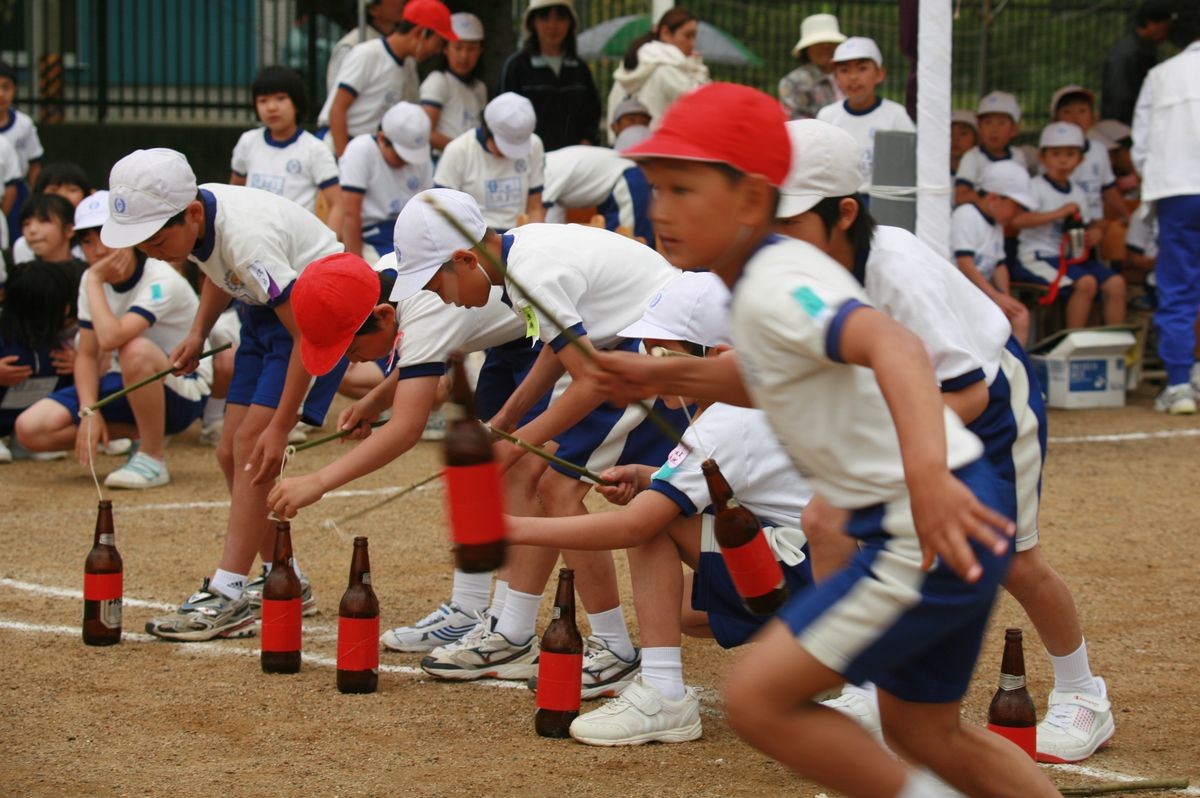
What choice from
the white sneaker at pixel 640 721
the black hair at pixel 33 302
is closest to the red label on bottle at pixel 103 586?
the white sneaker at pixel 640 721

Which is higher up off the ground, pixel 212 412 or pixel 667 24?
pixel 667 24

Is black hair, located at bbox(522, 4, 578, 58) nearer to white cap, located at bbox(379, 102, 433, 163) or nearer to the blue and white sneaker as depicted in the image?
white cap, located at bbox(379, 102, 433, 163)

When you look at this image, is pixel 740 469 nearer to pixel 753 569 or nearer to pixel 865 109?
pixel 753 569

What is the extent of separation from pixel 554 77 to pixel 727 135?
887 cm

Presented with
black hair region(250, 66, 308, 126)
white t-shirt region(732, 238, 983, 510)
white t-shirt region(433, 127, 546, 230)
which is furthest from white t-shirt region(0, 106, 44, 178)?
white t-shirt region(732, 238, 983, 510)

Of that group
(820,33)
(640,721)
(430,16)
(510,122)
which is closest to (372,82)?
(430,16)

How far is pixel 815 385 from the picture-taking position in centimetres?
321

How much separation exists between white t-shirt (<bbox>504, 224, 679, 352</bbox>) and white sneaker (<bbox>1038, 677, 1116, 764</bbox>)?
1872 millimetres

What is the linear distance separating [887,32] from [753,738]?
16398 millimetres

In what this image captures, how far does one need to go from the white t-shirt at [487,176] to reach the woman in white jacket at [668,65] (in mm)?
1613

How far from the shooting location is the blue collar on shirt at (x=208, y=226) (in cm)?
598

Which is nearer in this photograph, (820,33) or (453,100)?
(453,100)

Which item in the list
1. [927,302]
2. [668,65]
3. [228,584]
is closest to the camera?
[927,302]

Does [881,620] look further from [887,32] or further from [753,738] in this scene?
[887,32]
